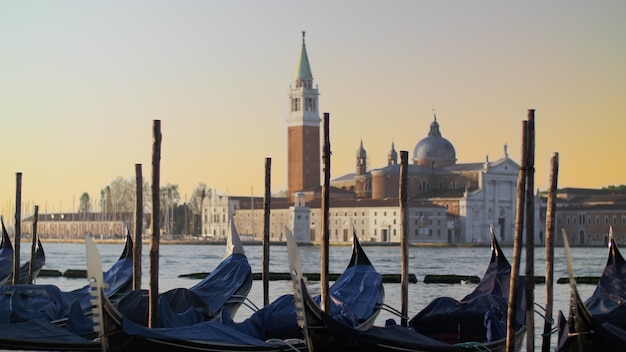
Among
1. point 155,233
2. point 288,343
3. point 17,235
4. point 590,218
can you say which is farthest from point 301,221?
point 288,343

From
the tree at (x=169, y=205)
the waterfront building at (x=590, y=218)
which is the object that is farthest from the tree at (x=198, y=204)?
the waterfront building at (x=590, y=218)

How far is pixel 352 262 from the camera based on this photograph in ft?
39.5

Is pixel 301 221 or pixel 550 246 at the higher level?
pixel 301 221

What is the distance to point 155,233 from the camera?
10.3 m

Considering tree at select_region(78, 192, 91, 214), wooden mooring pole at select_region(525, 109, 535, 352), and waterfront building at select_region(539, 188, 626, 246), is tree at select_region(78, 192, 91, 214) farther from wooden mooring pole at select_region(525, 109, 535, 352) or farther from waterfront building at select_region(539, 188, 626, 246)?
wooden mooring pole at select_region(525, 109, 535, 352)

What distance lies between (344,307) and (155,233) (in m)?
1.84

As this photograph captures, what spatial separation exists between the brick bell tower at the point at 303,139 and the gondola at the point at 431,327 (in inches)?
2333

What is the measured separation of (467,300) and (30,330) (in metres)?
4.08

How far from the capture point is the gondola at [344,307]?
9.73m

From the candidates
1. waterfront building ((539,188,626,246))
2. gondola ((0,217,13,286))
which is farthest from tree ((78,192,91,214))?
gondola ((0,217,13,286))

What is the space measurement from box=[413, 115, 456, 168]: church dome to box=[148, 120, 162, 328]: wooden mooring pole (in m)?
63.0

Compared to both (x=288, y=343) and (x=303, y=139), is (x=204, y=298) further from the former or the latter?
(x=303, y=139)

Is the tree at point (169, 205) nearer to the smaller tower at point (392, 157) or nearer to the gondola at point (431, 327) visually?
the smaller tower at point (392, 157)

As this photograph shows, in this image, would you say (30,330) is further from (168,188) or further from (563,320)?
(168,188)
